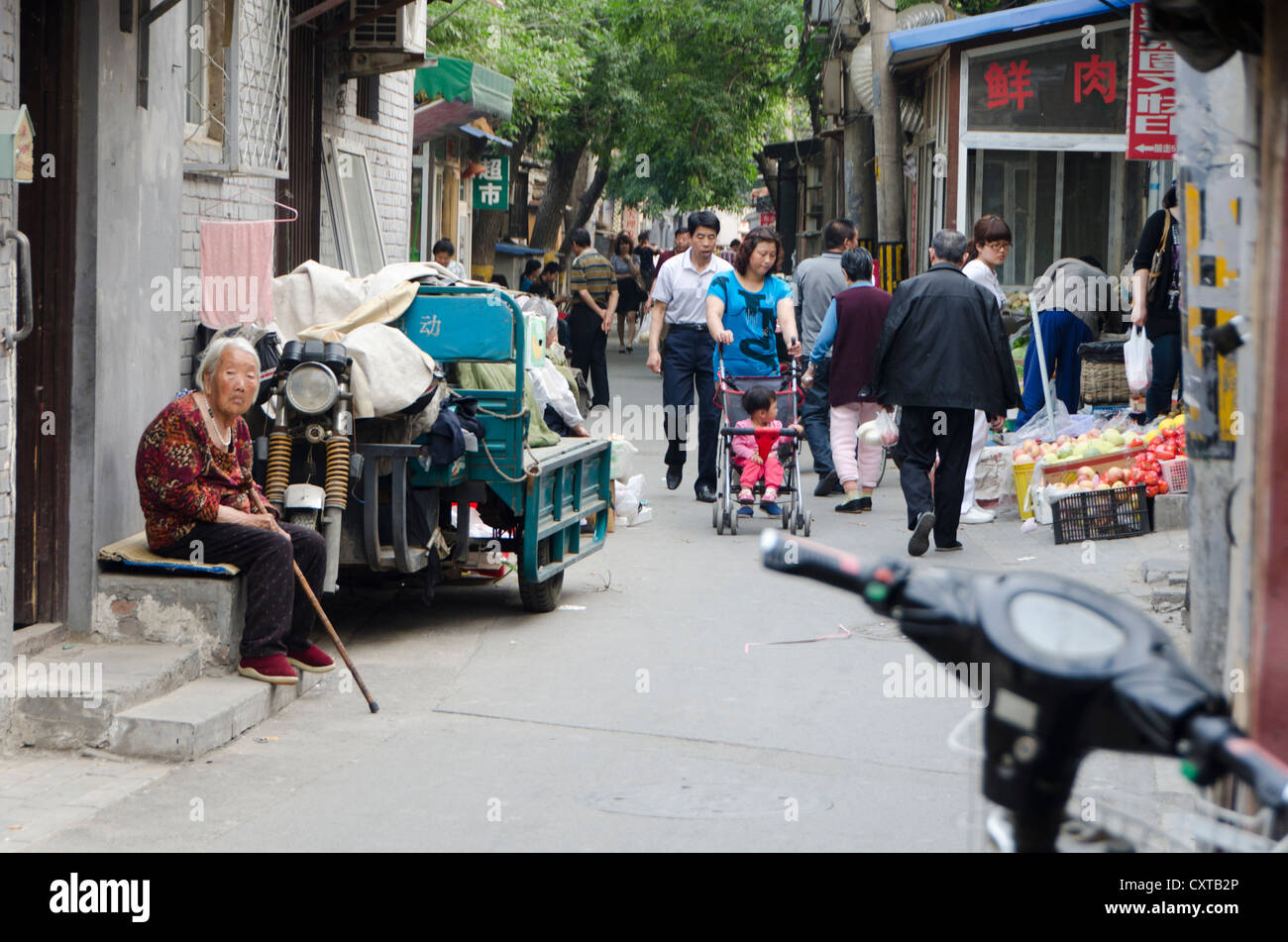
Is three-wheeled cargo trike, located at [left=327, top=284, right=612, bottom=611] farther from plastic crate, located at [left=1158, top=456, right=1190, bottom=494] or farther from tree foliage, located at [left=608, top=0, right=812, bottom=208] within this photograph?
tree foliage, located at [left=608, top=0, right=812, bottom=208]

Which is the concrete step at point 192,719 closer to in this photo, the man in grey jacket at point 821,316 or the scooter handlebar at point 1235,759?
the scooter handlebar at point 1235,759

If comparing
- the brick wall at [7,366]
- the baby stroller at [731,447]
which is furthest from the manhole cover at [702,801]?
the baby stroller at [731,447]

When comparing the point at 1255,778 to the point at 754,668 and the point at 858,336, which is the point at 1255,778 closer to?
the point at 754,668

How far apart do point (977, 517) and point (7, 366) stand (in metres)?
7.16

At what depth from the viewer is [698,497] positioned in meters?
12.3

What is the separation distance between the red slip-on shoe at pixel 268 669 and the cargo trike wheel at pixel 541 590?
5.97 ft

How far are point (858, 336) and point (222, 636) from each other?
6161mm

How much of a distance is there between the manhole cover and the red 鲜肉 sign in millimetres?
6612

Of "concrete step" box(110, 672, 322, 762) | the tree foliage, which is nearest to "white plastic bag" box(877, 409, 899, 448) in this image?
"concrete step" box(110, 672, 322, 762)

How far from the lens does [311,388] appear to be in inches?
276

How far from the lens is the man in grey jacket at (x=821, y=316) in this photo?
12891 mm

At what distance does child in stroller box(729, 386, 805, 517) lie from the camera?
10766 mm

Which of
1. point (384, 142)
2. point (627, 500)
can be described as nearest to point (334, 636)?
point (627, 500)

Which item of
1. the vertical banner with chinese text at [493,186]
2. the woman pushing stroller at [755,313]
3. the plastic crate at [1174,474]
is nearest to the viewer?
the plastic crate at [1174,474]
